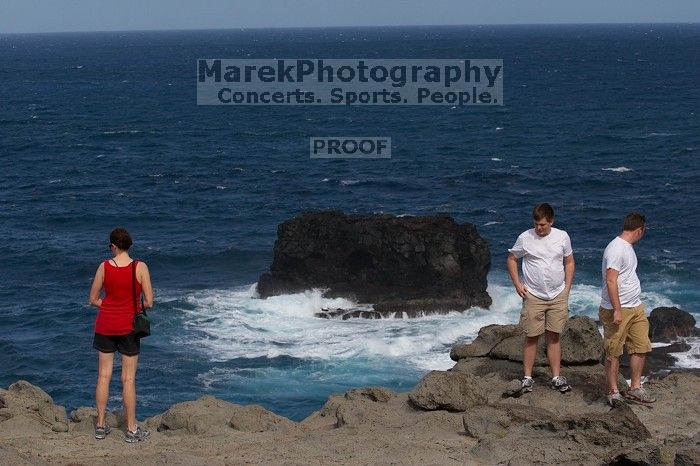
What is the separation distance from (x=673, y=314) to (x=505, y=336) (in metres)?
19.9

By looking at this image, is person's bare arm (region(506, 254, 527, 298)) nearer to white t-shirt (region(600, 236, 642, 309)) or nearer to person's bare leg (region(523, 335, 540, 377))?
person's bare leg (region(523, 335, 540, 377))

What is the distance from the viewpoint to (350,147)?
8694 centimetres

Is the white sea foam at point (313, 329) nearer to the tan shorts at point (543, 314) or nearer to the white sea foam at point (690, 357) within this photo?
the white sea foam at point (690, 357)

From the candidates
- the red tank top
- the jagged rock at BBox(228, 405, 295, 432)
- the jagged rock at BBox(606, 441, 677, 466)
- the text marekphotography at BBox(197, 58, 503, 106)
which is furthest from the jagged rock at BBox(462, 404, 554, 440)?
the text marekphotography at BBox(197, 58, 503, 106)

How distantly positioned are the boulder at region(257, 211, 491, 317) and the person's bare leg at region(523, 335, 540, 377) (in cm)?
2641

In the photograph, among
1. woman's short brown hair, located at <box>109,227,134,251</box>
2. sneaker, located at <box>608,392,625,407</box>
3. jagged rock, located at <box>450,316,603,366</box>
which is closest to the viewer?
woman's short brown hair, located at <box>109,227,134,251</box>

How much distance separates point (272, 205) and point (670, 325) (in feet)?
93.6

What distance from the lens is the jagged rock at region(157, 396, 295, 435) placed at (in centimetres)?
1216

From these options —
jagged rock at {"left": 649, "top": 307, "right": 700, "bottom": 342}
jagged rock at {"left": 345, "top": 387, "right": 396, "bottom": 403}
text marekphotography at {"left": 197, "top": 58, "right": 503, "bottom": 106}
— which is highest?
jagged rock at {"left": 345, "top": 387, "right": 396, "bottom": 403}

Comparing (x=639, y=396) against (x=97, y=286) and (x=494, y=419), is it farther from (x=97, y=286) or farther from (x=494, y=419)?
(x=97, y=286)

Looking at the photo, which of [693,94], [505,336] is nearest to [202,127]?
[693,94]

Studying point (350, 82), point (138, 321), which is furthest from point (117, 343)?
point (350, 82)

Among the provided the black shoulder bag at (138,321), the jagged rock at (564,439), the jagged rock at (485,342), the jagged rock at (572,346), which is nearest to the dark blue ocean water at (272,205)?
the jagged rock at (485,342)

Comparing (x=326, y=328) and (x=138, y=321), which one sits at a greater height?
(x=138, y=321)
